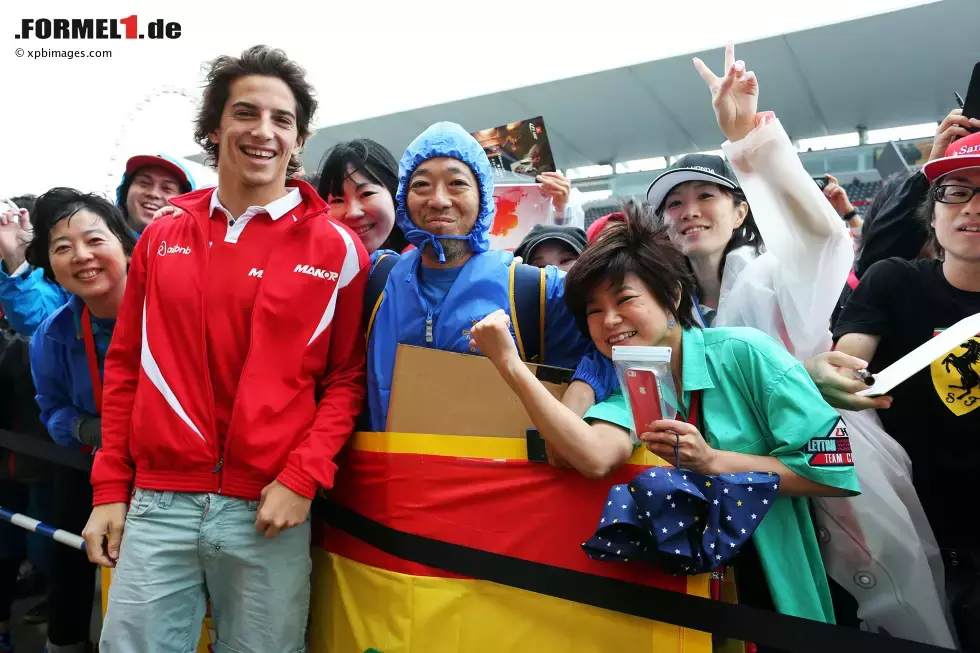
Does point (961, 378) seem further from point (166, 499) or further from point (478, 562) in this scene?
point (166, 499)

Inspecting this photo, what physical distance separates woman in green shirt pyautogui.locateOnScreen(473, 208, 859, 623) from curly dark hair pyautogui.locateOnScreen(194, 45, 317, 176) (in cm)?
101

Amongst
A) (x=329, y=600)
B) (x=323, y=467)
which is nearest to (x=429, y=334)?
(x=323, y=467)

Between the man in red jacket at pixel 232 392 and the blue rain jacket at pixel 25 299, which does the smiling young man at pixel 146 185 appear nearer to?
the blue rain jacket at pixel 25 299

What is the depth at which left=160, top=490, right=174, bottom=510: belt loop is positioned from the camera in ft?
5.30

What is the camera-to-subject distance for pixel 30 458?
10.1 ft

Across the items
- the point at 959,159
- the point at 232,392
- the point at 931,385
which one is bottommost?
the point at 931,385

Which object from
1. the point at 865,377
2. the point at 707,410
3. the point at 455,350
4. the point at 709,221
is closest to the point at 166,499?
the point at 455,350

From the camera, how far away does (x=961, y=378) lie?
1679 mm

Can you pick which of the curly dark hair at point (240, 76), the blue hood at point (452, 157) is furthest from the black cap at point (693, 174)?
the curly dark hair at point (240, 76)

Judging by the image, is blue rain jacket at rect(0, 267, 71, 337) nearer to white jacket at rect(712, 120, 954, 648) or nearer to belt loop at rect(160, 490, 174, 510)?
belt loop at rect(160, 490, 174, 510)

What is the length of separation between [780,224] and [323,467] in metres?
1.40

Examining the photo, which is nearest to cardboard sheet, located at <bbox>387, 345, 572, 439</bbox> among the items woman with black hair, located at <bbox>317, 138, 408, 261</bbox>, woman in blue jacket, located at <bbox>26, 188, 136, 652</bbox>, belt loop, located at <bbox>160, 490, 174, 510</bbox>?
belt loop, located at <bbox>160, 490, 174, 510</bbox>

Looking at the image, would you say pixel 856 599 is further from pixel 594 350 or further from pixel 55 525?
pixel 55 525

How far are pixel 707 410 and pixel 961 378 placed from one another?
745mm
